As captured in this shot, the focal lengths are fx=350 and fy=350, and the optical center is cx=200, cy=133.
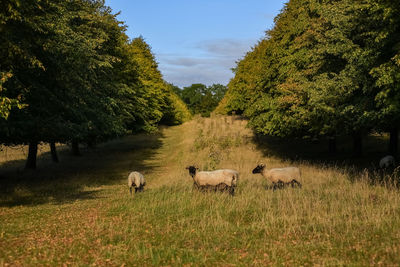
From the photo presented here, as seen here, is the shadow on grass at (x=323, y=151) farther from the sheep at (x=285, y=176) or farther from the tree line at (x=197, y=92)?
the tree line at (x=197, y=92)

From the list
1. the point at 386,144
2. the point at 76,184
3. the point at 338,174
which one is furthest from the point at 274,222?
the point at 386,144

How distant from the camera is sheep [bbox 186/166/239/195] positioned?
1622 centimetres

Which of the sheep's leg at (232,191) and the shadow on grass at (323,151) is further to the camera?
the shadow on grass at (323,151)

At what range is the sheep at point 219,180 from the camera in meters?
16.2

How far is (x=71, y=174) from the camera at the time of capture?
28.6 m

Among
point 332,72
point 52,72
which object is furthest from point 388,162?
point 52,72

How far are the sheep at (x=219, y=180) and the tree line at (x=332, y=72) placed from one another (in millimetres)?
7081

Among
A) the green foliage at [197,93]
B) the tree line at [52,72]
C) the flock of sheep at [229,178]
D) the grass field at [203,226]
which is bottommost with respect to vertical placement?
the grass field at [203,226]

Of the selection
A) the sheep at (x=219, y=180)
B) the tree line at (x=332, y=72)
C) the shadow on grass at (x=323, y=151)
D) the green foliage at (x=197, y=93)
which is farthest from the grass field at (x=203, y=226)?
the green foliage at (x=197, y=93)

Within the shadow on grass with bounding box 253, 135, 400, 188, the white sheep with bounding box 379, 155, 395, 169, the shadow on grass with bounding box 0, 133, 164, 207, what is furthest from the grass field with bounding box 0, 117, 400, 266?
the shadow on grass with bounding box 253, 135, 400, 188

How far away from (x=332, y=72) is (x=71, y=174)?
69.9 ft

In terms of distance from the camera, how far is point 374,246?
880 centimetres

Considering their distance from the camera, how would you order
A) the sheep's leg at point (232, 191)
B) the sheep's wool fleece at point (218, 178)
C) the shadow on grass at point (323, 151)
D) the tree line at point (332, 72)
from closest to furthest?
the tree line at point (332, 72) < the sheep's leg at point (232, 191) < the sheep's wool fleece at point (218, 178) < the shadow on grass at point (323, 151)

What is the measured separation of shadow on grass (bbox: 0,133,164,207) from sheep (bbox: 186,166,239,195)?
647 centimetres
